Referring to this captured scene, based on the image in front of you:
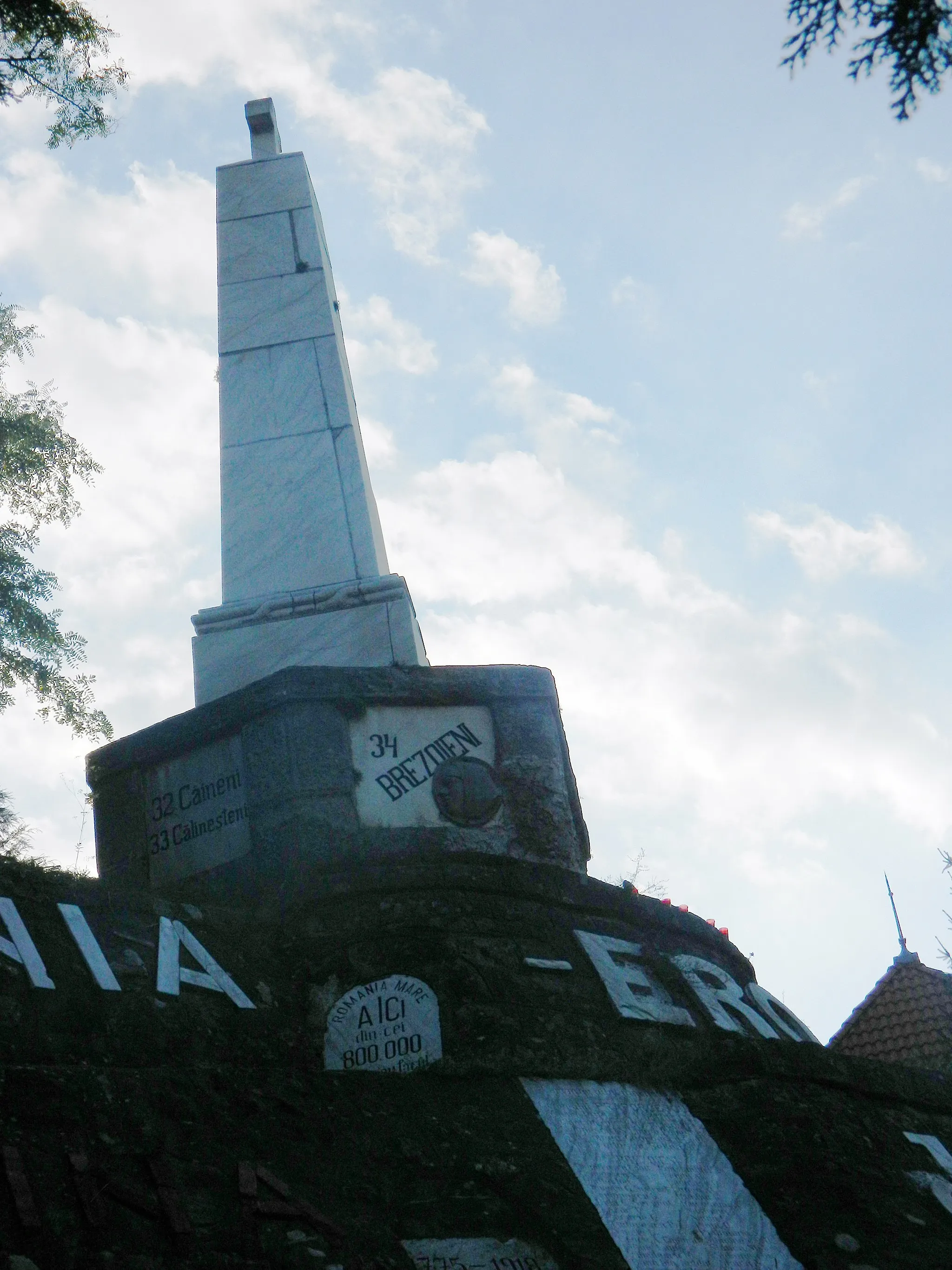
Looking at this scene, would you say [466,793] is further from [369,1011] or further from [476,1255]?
[476,1255]

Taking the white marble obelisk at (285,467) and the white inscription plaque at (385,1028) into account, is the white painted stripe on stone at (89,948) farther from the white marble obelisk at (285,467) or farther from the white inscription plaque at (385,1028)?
the white marble obelisk at (285,467)

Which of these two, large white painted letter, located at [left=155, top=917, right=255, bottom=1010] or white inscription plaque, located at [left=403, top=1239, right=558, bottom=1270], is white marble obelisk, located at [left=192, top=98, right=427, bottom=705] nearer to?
large white painted letter, located at [left=155, top=917, right=255, bottom=1010]

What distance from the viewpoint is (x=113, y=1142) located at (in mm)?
4184

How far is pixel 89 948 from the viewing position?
5.60m

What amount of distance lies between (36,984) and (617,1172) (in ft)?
7.42

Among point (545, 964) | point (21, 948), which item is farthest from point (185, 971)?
point (545, 964)

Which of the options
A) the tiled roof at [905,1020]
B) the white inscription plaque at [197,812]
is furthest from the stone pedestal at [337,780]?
the tiled roof at [905,1020]

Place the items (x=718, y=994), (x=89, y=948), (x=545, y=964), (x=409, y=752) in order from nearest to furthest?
(x=89, y=948) < (x=545, y=964) < (x=718, y=994) < (x=409, y=752)

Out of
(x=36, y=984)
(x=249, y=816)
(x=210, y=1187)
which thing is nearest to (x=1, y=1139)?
(x=210, y=1187)

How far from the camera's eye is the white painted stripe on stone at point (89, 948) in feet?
17.9

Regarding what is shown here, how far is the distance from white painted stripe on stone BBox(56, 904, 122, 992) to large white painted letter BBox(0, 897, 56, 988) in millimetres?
213

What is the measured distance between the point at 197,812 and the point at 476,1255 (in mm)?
3807

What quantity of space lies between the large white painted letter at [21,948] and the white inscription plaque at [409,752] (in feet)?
7.45

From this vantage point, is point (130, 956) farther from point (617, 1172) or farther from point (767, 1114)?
point (767, 1114)
